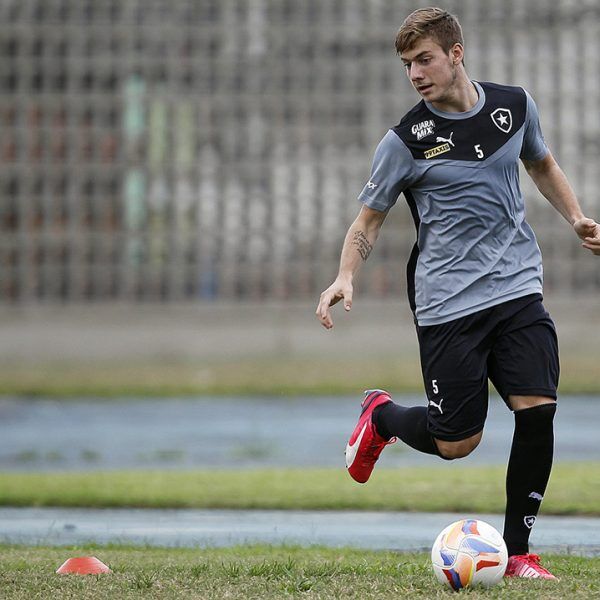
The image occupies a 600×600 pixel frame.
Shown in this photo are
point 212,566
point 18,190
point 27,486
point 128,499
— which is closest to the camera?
point 212,566

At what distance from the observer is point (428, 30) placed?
5422 mm

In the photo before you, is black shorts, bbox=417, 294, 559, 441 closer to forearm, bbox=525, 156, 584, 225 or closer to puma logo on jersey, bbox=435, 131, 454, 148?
forearm, bbox=525, 156, 584, 225

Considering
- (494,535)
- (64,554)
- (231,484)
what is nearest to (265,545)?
(64,554)

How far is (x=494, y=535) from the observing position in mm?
5199

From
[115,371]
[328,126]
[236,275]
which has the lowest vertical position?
[115,371]

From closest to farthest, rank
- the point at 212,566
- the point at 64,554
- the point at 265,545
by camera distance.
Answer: the point at 212,566, the point at 64,554, the point at 265,545

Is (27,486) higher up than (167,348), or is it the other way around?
(27,486)

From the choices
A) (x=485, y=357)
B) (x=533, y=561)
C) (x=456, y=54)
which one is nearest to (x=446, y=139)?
(x=456, y=54)

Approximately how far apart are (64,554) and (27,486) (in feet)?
11.7

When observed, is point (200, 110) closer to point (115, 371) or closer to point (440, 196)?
point (115, 371)

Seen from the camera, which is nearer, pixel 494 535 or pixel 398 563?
pixel 494 535

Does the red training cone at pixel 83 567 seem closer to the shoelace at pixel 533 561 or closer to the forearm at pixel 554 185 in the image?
the shoelace at pixel 533 561

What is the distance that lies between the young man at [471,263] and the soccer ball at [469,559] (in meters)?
0.29

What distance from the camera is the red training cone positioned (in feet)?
18.1
